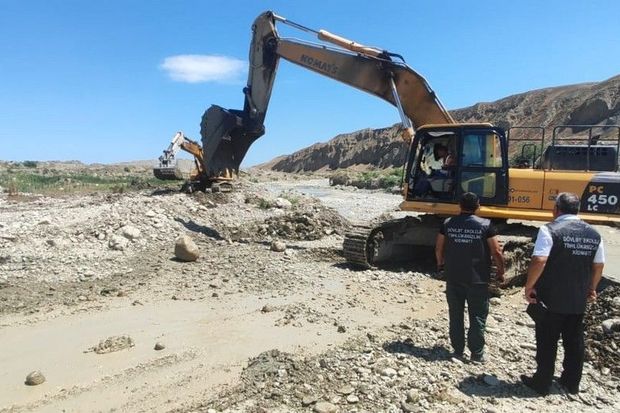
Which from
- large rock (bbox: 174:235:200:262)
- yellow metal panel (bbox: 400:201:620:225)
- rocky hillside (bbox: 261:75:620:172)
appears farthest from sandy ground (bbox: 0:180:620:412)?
rocky hillside (bbox: 261:75:620:172)

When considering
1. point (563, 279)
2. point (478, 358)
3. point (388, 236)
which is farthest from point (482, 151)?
point (563, 279)

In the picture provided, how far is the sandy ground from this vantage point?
484 cm

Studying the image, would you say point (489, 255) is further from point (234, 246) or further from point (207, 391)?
point (234, 246)

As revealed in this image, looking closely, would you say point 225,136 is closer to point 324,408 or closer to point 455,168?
point 455,168

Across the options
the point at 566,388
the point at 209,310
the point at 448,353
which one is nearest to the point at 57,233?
the point at 209,310

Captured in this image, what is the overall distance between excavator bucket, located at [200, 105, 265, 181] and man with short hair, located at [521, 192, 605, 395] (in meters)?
9.97

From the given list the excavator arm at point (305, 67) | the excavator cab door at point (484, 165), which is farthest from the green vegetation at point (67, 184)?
the excavator cab door at point (484, 165)

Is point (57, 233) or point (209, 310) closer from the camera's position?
point (209, 310)

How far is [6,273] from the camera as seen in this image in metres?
8.88

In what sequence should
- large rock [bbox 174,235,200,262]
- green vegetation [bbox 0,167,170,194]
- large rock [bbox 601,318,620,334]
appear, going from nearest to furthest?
1. large rock [bbox 601,318,620,334]
2. large rock [bbox 174,235,200,262]
3. green vegetation [bbox 0,167,170,194]

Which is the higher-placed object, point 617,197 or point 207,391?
point 617,197

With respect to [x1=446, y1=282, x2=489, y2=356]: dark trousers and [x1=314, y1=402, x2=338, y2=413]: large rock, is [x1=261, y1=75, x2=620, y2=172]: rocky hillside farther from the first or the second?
[x1=314, y1=402, x2=338, y2=413]: large rock

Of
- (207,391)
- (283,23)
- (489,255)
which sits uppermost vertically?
(283,23)

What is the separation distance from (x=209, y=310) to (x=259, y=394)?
289cm
